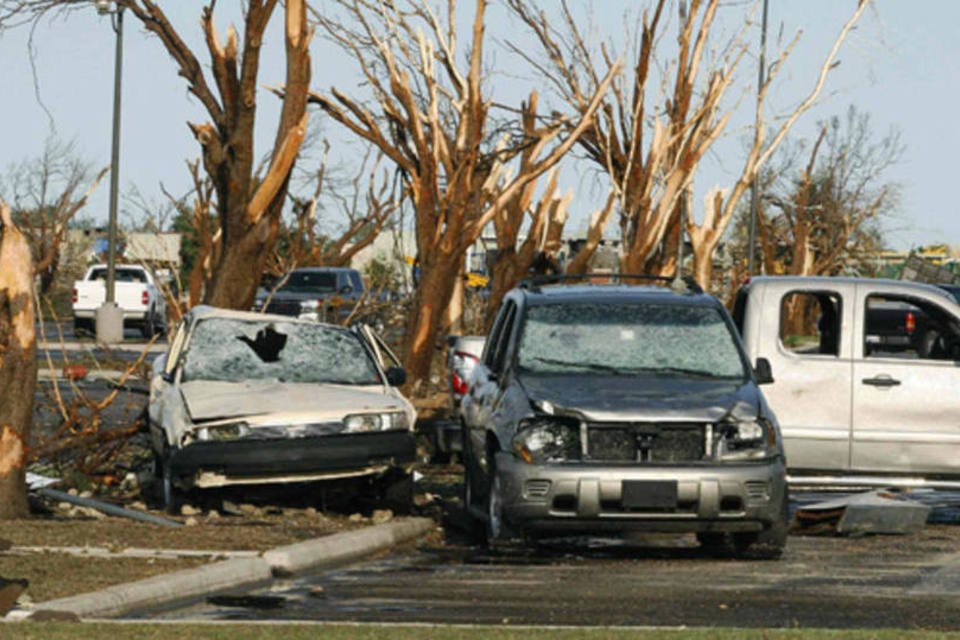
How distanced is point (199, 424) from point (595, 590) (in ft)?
14.5

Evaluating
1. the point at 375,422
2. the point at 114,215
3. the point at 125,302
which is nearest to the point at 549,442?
the point at 375,422

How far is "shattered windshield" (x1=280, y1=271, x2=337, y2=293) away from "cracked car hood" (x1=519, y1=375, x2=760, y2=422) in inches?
1025

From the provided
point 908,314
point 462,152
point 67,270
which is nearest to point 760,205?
point 67,270

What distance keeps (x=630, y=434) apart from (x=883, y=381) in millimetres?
3109

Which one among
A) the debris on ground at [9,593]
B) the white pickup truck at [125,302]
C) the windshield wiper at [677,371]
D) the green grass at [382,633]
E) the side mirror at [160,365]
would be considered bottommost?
the white pickup truck at [125,302]

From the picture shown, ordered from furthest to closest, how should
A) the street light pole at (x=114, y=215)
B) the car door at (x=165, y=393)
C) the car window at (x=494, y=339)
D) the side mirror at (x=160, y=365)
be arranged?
the street light pole at (x=114, y=215)
the side mirror at (x=160, y=365)
the car door at (x=165, y=393)
the car window at (x=494, y=339)

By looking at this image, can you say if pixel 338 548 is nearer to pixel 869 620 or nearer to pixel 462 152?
pixel 869 620

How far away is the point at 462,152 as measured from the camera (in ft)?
81.5

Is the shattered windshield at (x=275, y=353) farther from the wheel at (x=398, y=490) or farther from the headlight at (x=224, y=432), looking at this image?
the headlight at (x=224, y=432)

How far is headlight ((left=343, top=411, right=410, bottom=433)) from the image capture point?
14.7 meters

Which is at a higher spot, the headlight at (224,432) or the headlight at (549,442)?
the headlight at (549,442)

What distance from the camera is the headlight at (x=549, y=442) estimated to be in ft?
41.3

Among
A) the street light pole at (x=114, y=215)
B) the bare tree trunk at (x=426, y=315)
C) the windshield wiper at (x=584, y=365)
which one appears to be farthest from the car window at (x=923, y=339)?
the street light pole at (x=114, y=215)

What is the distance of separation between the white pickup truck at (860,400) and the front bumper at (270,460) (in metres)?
3.08
